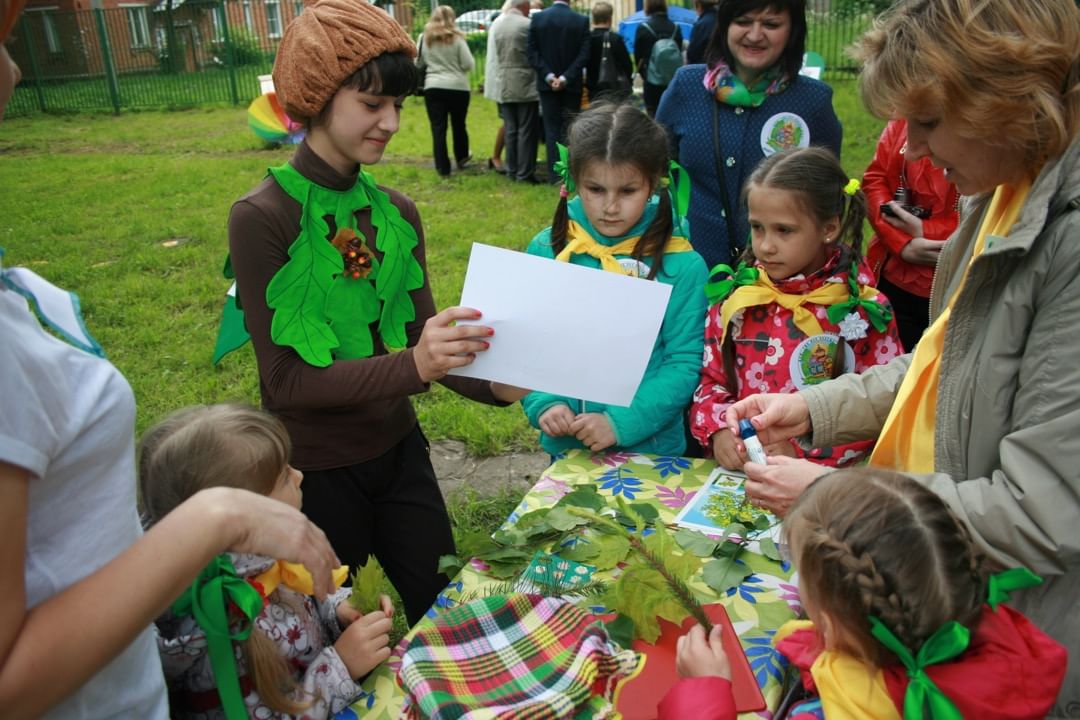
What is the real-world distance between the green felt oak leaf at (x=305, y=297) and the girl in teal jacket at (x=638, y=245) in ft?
2.23

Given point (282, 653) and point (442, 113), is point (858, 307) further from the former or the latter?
point (442, 113)

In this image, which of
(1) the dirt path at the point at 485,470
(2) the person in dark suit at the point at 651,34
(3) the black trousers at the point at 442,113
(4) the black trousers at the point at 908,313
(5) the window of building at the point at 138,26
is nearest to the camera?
(4) the black trousers at the point at 908,313

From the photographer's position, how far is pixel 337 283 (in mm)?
2178

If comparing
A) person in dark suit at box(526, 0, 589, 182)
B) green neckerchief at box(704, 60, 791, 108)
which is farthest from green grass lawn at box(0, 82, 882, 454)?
green neckerchief at box(704, 60, 791, 108)

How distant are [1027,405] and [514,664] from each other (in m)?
0.93

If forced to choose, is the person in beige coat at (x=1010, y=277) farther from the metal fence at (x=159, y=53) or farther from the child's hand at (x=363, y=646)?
the metal fence at (x=159, y=53)

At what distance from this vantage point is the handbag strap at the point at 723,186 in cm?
346

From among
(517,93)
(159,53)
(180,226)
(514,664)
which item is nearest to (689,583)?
(514,664)

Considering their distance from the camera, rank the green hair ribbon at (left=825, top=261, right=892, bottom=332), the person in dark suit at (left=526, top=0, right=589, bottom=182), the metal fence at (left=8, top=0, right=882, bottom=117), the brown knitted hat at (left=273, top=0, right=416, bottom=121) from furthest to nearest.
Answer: the metal fence at (left=8, top=0, right=882, bottom=117)
the person in dark suit at (left=526, top=0, right=589, bottom=182)
the green hair ribbon at (left=825, top=261, right=892, bottom=332)
the brown knitted hat at (left=273, top=0, right=416, bottom=121)

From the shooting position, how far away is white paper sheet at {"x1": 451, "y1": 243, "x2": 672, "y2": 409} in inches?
76.5

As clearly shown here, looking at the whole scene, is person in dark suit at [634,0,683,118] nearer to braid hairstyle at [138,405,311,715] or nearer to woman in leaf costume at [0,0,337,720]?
braid hairstyle at [138,405,311,715]

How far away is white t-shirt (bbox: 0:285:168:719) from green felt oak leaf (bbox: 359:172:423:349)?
3.94 ft

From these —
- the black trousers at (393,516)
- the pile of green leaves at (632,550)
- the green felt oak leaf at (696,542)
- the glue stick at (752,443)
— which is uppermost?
the glue stick at (752,443)

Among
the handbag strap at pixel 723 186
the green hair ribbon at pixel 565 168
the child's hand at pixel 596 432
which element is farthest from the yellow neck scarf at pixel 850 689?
the handbag strap at pixel 723 186
